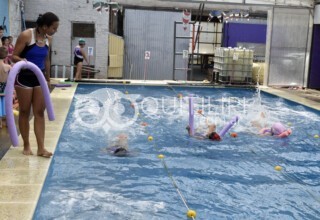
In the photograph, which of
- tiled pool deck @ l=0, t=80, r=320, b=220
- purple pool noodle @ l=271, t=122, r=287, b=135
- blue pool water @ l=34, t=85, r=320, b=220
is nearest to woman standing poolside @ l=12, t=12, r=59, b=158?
tiled pool deck @ l=0, t=80, r=320, b=220

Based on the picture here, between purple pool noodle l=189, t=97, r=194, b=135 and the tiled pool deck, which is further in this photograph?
purple pool noodle l=189, t=97, r=194, b=135

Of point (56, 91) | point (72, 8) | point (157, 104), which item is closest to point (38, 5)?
point (72, 8)

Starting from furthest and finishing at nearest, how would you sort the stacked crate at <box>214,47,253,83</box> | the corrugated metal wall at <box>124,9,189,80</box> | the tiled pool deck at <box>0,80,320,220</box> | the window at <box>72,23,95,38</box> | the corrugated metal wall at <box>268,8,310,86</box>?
the corrugated metal wall at <box>124,9,189,80</box>, the window at <box>72,23,95,38</box>, the stacked crate at <box>214,47,253,83</box>, the corrugated metal wall at <box>268,8,310,86</box>, the tiled pool deck at <box>0,80,320,220</box>

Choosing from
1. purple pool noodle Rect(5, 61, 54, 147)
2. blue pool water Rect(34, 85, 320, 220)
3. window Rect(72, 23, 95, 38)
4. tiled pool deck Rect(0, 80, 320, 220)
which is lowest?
blue pool water Rect(34, 85, 320, 220)

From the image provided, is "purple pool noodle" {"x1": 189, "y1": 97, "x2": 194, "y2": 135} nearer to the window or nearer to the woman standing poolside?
the woman standing poolside

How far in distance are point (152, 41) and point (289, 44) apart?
6.68 meters

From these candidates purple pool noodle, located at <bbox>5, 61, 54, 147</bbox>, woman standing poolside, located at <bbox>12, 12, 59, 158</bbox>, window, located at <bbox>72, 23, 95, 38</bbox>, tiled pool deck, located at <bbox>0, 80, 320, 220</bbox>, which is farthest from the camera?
window, located at <bbox>72, 23, 95, 38</bbox>

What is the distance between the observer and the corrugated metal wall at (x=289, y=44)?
17.3m

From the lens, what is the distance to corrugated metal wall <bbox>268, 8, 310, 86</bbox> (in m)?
17.3

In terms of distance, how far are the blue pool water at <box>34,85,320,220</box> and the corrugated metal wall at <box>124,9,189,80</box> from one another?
10.8 m

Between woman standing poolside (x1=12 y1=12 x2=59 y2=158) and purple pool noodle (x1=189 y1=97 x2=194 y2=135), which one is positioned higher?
woman standing poolside (x1=12 y1=12 x2=59 y2=158)

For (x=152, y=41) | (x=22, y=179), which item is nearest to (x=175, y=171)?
(x=22, y=179)

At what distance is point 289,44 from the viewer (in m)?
17.5

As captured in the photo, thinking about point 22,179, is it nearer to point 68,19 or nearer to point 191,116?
point 191,116
